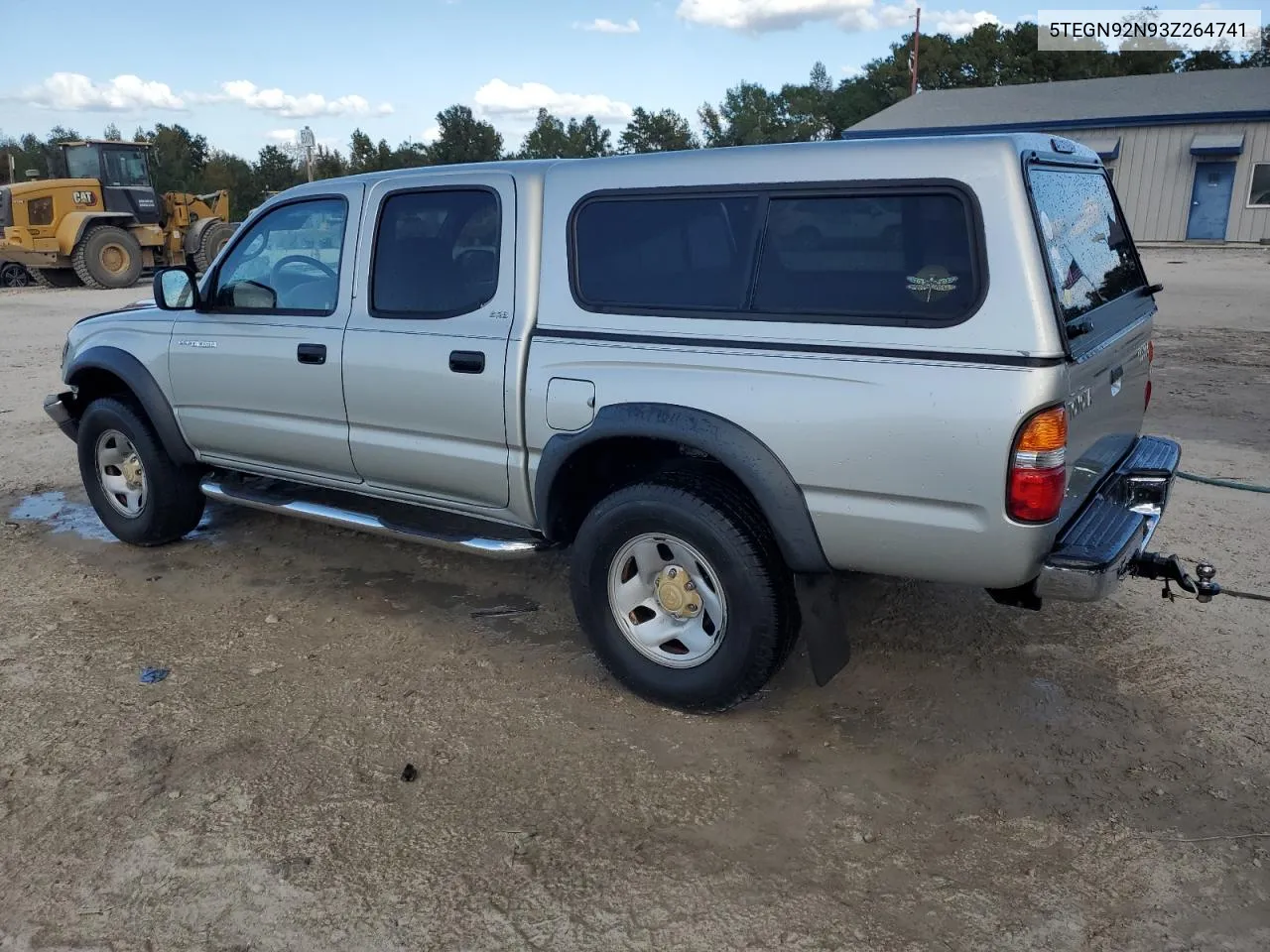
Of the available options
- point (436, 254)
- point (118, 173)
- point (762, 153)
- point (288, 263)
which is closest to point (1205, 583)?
point (762, 153)

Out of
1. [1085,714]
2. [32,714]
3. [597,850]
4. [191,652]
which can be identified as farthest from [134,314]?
[1085,714]

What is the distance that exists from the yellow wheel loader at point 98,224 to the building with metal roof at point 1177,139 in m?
19.2

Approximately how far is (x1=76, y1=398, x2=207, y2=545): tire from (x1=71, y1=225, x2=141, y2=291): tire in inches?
714

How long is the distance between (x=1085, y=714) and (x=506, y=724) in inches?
82.3

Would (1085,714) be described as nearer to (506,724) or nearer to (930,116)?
(506,724)

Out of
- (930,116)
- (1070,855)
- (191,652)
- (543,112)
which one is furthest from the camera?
(543,112)

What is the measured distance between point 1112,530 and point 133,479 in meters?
4.85

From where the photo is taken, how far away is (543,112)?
6191 centimetres

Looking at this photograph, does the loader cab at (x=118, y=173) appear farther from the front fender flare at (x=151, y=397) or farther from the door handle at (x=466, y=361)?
the door handle at (x=466, y=361)

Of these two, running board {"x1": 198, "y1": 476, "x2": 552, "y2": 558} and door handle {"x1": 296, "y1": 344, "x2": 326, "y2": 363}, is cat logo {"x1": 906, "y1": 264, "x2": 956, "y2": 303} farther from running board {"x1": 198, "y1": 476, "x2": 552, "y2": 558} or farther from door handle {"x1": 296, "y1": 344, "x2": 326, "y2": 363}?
door handle {"x1": 296, "y1": 344, "x2": 326, "y2": 363}

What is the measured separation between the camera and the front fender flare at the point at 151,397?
5.19 meters

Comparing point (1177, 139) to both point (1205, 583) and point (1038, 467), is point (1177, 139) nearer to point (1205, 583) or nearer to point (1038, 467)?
point (1205, 583)

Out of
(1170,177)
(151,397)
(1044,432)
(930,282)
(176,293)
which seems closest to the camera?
(1044,432)

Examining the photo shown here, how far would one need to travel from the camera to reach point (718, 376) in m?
3.39
